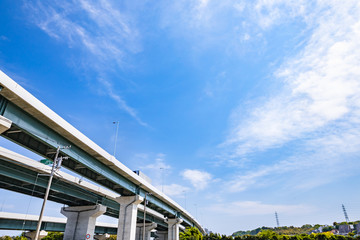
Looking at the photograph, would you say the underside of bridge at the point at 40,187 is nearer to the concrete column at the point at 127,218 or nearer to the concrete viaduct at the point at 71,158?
the concrete viaduct at the point at 71,158

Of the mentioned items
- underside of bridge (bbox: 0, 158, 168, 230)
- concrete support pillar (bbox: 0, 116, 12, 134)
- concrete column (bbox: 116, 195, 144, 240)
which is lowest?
concrete column (bbox: 116, 195, 144, 240)

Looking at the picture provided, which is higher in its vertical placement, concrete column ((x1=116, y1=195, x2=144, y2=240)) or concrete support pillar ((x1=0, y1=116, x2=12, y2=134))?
concrete support pillar ((x1=0, y1=116, x2=12, y2=134))

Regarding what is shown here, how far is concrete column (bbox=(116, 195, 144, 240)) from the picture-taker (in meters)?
34.9

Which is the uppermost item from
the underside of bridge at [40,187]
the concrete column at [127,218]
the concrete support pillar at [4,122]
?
the underside of bridge at [40,187]

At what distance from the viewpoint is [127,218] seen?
3625cm

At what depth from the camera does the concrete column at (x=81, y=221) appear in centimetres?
4306

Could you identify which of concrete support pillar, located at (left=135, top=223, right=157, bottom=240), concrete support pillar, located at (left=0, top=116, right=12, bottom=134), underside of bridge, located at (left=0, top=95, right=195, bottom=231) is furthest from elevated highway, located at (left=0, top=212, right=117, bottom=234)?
concrete support pillar, located at (left=0, top=116, right=12, bottom=134)

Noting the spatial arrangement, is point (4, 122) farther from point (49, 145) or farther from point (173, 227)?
point (173, 227)

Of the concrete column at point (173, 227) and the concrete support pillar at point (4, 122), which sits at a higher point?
the concrete support pillar at point (4, 122)

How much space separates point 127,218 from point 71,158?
17.3 meters

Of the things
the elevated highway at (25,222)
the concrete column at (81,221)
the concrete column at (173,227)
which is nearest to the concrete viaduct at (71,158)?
the concrete column at (81,221)

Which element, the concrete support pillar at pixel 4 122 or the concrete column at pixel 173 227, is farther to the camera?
the concrete column at pixel 173 227

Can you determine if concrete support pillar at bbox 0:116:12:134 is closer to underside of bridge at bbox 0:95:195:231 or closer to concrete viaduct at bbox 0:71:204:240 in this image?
concrete viaduct at bbox 0:71:204:240

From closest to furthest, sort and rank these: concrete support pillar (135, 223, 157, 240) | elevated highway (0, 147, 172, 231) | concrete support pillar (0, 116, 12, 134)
→ concrete support pillar (0, 116, 12, 134), elevated highway (0, 147, 172, 231), concrete support pillar (135, 223, 157, 240)
